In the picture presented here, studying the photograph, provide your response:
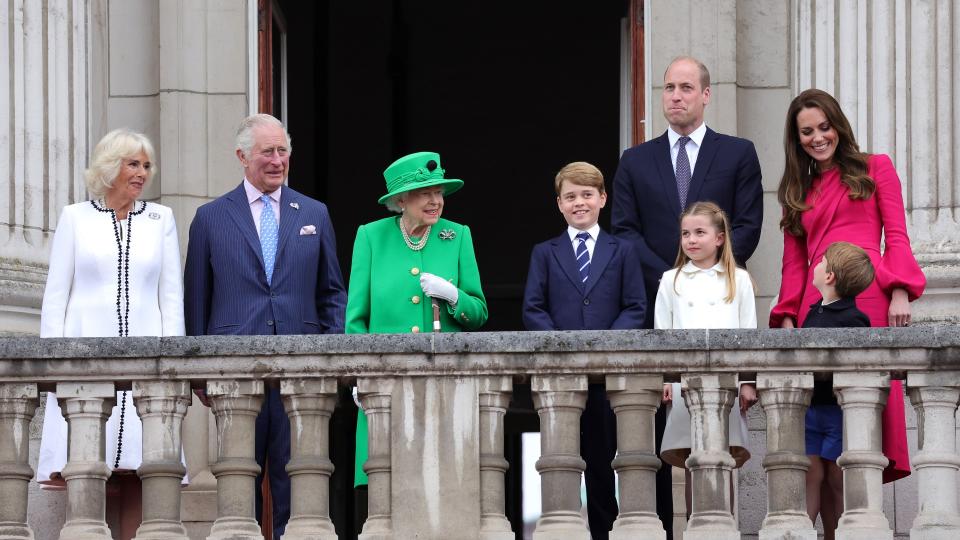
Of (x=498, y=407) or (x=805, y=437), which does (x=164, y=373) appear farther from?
(x=805, y=437)

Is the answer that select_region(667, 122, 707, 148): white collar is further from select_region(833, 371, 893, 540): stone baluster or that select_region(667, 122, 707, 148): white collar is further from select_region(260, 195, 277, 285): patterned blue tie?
select_region(260, 195, 277, 285): patterned blue tie

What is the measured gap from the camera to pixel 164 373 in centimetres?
830

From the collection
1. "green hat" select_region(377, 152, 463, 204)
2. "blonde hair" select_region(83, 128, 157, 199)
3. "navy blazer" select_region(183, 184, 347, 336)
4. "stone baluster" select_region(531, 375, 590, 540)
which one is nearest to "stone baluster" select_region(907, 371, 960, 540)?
"stone baluster" select_region(531, 375, 590, 540)

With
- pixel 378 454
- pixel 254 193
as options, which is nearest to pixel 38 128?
pixel 254 193

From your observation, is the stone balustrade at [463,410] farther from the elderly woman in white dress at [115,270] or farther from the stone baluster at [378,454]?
the elderly woman in white dress at [115,270]

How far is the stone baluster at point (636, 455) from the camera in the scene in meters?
8.15

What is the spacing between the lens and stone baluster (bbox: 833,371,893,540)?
26.5 feet

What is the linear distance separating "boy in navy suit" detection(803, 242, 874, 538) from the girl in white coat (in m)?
0.30

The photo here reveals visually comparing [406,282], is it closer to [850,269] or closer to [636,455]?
[636,455]

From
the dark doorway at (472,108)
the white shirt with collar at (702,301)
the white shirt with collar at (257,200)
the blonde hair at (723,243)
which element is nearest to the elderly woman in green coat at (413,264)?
the white shirt with collar at (257,200)

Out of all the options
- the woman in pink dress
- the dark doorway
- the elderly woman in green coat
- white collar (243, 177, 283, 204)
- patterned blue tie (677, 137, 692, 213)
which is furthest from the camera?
the dark doorway

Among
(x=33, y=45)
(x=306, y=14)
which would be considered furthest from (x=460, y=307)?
(x=306, y=14)

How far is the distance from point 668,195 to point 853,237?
81cm

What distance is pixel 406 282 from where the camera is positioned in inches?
358
